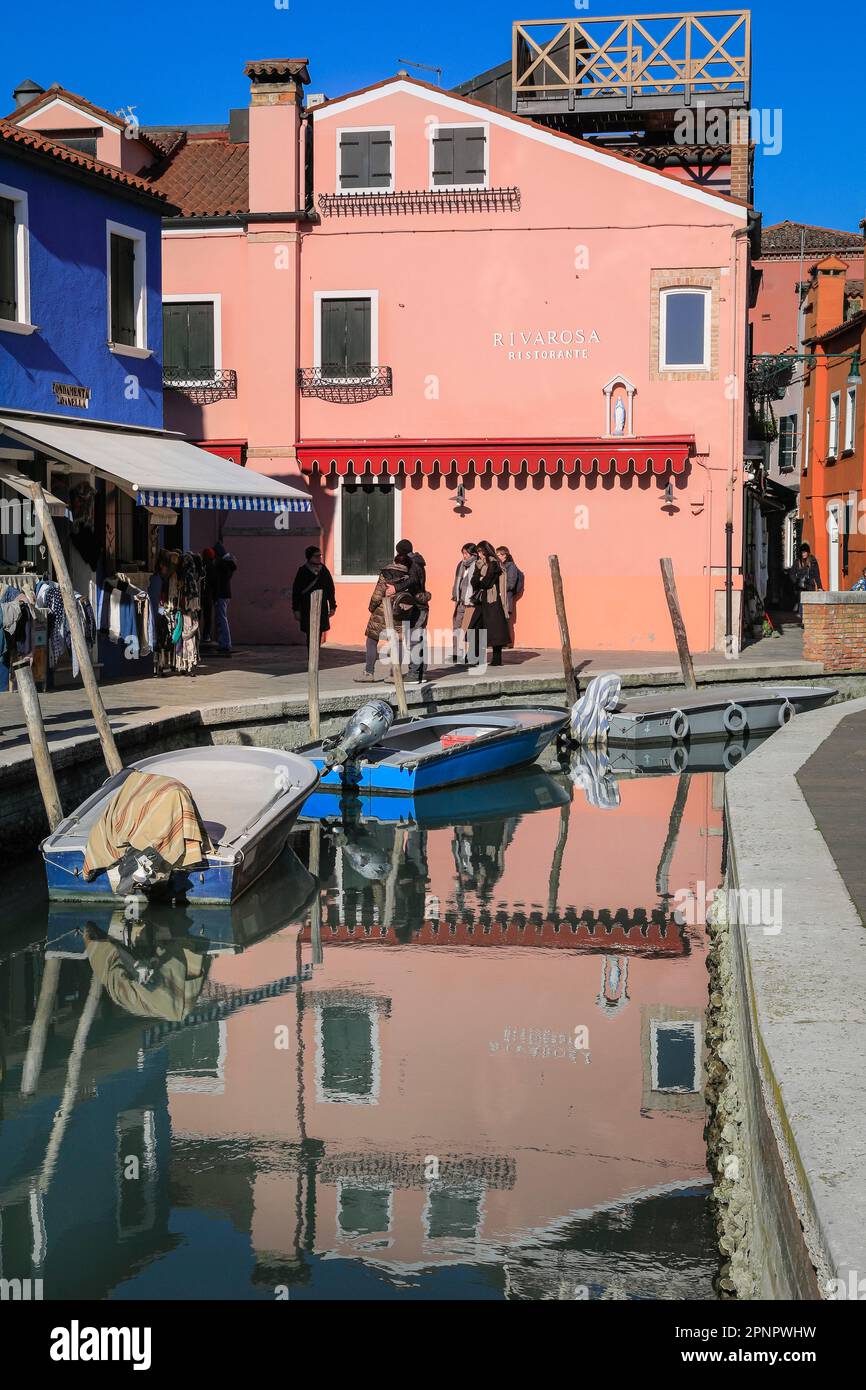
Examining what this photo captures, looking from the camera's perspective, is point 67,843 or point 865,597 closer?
point 67,843

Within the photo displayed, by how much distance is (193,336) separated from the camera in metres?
25.5

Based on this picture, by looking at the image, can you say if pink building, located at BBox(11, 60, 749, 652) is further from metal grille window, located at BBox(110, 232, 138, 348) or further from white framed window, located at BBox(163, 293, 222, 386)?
metal grille window, located at BBox(110, 232, 138, 348)

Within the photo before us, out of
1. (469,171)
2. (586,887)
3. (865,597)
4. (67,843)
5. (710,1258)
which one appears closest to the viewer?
(710,1258)

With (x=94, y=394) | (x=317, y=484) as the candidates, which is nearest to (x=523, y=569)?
(x=317, y=484)

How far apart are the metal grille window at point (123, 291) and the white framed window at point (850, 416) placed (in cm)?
2087

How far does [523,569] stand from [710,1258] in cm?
1966

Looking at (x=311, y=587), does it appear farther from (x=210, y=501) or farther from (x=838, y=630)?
(x=838, y=630)

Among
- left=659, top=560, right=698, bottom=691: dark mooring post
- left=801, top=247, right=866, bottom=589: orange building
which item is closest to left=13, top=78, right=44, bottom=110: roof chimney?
left=659, top=560, right=698, bottom=691: dark mooring post

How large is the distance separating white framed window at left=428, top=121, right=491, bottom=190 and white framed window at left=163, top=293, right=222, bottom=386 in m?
4.02

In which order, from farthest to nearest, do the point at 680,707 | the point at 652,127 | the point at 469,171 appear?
the point at 652,127
the point at 469,171
the point at 680,707

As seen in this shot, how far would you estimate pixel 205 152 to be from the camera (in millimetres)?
27000

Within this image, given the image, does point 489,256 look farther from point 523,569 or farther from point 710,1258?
point 710,1258

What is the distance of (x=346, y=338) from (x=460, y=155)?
3262 mm

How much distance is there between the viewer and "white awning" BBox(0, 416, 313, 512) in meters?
16.9
